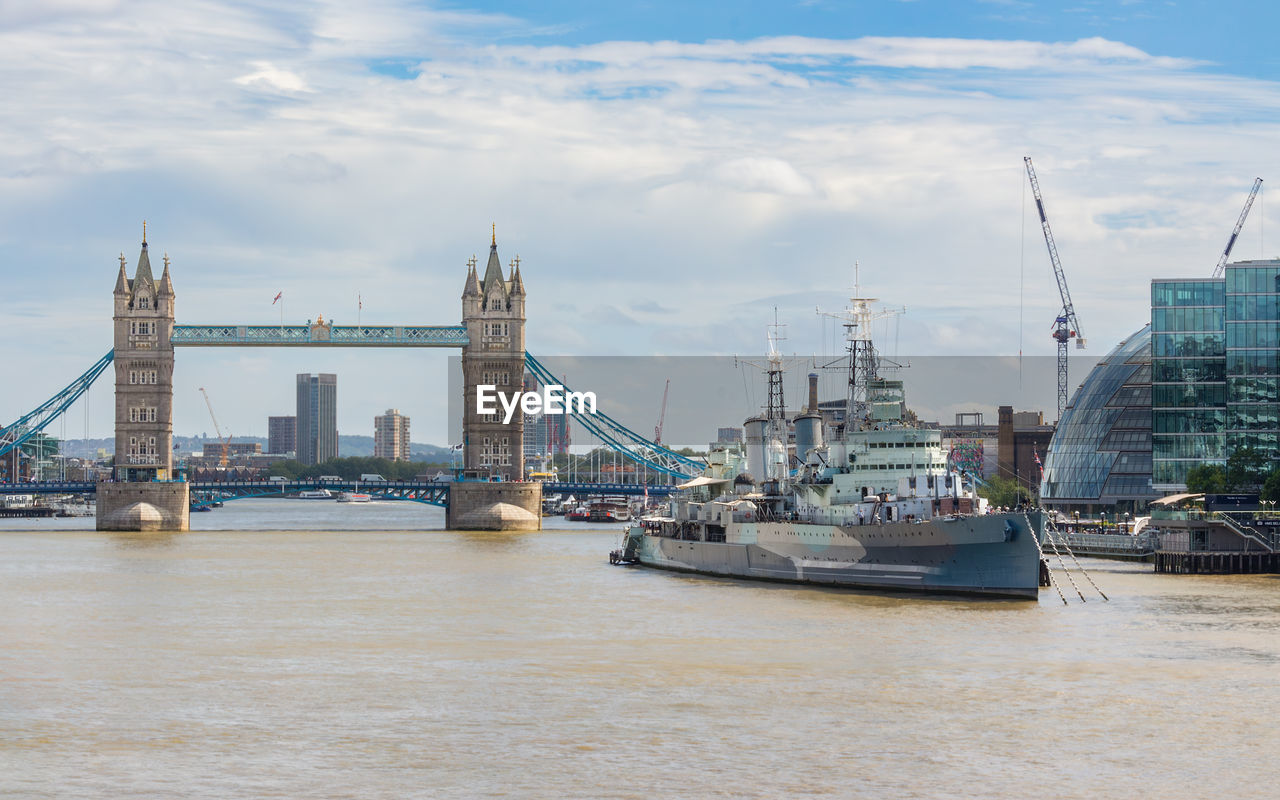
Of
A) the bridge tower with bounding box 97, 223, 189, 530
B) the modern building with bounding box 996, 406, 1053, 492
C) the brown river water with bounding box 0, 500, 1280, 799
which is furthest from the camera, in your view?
the modern building with bounding box 996, 406, 1053, 492

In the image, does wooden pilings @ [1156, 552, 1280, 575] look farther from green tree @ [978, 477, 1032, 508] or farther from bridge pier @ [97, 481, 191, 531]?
bridge pier @ [97, 481, 191, 531]

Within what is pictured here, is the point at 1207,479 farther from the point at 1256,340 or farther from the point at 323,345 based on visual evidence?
the point at 323,345

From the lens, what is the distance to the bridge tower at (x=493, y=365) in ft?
437

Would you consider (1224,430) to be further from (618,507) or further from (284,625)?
(618,507)

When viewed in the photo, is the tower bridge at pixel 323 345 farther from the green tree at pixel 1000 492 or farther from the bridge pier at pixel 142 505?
the green tree at pixel 1000 492

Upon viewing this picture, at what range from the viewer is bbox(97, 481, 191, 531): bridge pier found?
126 meters

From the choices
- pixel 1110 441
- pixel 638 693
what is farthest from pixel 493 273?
pixel 638 693

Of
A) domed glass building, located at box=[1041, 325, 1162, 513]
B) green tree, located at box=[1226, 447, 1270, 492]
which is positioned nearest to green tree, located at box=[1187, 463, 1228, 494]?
green tree, located at box=[1226, 447, 1270, 492]

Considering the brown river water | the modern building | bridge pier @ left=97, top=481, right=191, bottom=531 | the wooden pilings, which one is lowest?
the brown river water

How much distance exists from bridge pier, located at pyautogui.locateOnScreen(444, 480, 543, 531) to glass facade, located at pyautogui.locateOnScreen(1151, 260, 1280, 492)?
47857 millimetres

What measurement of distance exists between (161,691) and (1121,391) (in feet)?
309

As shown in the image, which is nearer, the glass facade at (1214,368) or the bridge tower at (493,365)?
the glass facade at (1214,368)

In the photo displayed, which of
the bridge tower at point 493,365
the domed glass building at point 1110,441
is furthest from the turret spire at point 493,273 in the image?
the domed glass building at point 1110,441

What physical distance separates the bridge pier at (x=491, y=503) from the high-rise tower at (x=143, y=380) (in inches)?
920
